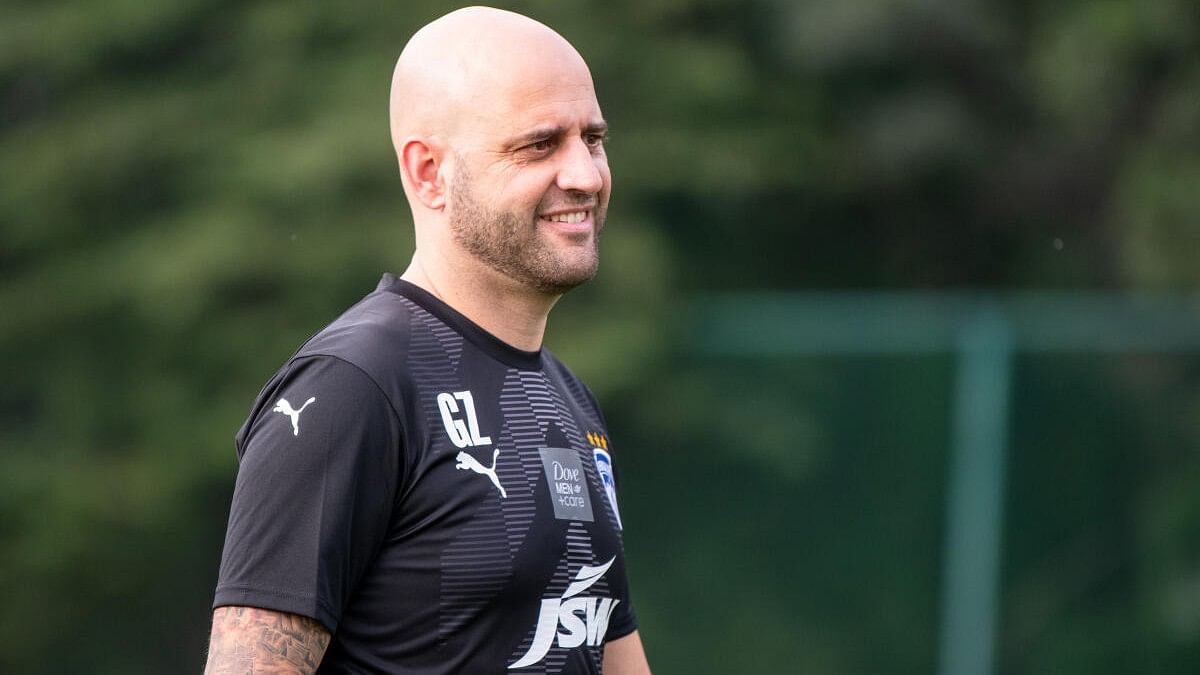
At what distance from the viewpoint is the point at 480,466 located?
2.42m

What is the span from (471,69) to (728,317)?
5.29 metres

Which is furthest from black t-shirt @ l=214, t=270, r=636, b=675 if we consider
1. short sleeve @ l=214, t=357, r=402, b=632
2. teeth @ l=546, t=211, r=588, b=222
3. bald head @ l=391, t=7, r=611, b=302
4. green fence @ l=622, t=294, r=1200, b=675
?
green fence @ l=622, t=294, r=1200, b=675

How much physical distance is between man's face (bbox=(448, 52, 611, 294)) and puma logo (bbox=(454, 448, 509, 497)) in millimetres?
322

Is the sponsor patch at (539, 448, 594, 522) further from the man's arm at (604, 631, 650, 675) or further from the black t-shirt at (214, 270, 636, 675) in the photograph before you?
the man's arm at (604, 631, 650, 675)

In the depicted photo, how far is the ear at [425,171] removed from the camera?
2.61 m

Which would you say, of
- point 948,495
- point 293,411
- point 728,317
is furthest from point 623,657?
point 728,317

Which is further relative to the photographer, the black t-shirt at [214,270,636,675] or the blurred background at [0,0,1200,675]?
the blurred background at [0,0,1200,675]

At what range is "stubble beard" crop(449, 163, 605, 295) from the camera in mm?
2559

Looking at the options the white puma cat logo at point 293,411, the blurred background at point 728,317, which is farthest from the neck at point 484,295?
the blurred background at point 728,317

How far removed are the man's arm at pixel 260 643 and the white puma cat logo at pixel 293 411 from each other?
0.25 meters

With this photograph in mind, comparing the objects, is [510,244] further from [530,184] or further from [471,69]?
[471,69]

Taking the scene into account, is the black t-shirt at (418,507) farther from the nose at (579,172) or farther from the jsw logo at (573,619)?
the nose at (579,172)

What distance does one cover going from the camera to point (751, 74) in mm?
9141

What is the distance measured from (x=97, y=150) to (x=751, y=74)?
11.5ft
